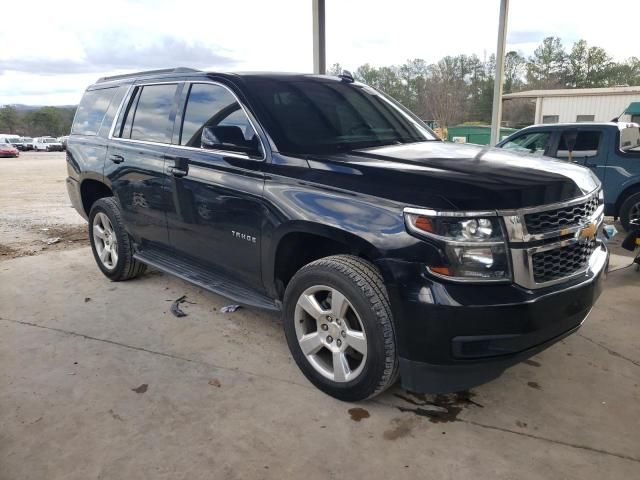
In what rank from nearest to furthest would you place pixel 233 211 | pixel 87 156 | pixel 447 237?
pixel 447 237, pixel 233 211, pixel 87 156

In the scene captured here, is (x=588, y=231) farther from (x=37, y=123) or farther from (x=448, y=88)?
(x=37, y=123)

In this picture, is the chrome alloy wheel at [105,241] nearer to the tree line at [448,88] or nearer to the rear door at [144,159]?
the rear door at [144,159]

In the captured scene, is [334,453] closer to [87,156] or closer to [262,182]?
[262,182]

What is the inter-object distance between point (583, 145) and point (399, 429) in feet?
21.4

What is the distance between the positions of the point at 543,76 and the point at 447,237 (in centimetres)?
5177

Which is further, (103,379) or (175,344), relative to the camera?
(175,344)

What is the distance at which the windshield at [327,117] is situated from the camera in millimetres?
3230

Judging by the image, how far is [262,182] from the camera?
313cm

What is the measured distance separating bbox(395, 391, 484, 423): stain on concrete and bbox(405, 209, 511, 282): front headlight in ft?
2.93

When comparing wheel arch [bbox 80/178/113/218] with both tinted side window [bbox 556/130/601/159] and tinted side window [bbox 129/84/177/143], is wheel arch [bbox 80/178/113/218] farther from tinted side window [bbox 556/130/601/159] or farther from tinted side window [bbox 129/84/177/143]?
tinted side window [bbox 556/130/601/159]

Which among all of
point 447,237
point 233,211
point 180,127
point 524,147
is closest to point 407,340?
point 447,237

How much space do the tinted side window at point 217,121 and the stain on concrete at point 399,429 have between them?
1794 mm

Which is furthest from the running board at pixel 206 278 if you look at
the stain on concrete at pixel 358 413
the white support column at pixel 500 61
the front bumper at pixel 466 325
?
the white support column at pixel 500 61

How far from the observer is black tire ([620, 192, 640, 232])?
7223 millimetres
